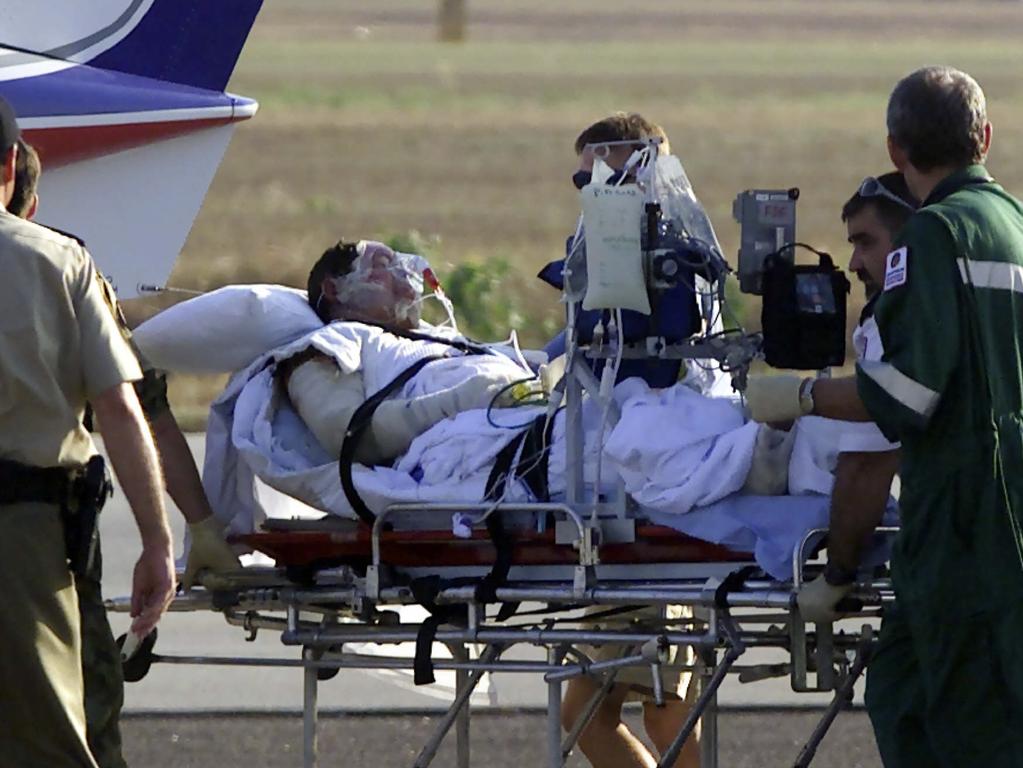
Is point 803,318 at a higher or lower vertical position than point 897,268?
lower

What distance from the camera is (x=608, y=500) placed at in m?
5.03

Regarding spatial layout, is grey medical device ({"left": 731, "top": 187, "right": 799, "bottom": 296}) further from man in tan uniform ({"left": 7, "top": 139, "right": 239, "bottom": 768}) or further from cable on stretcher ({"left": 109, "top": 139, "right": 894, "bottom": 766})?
man in tan uniform ({"left": 7, "top": 139, "right": 239, "bottom": 768})

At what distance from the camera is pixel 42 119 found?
7430mm

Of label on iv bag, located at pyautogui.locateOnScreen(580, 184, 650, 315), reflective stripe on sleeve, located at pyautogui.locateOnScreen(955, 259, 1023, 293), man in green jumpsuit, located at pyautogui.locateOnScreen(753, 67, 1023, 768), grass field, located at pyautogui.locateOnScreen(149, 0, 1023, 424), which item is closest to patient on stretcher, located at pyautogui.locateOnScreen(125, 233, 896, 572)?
label on iv bag, located at pyautogui.locateOnScreen(580, 184, 650, 315)

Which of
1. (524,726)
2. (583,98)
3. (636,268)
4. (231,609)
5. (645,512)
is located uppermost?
(636,268)

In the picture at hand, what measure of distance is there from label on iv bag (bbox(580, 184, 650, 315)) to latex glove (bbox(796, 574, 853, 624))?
0.74 metres

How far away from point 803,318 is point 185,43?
412 cm

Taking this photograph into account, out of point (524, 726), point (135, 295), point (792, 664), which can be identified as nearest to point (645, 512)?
point (792, 664)

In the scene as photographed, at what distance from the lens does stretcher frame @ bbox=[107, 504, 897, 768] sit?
15.4 feet

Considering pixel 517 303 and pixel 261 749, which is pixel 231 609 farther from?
pixel 517 303

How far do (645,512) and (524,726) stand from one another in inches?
89.4

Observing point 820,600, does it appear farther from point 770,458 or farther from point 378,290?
point 378,290

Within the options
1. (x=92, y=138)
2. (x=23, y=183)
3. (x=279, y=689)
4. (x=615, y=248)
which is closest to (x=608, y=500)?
(x=615, y=248)

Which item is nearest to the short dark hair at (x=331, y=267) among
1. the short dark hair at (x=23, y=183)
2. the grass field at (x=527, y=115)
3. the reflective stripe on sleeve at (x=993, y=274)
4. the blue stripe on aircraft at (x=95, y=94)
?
the short dark hair at (x=23, y=183)
